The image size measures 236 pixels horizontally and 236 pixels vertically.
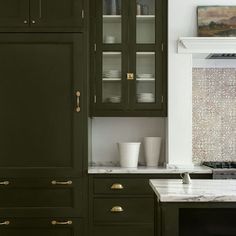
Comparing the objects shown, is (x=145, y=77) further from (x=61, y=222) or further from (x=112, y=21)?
(x=61, y=222)

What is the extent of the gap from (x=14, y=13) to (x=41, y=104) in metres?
0.78

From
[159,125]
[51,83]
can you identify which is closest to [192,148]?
[159,125]

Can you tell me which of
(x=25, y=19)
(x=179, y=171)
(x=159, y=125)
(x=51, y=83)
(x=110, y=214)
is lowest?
(x=110, y=214)

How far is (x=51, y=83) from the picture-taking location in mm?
4141

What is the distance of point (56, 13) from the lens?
4.15 meters

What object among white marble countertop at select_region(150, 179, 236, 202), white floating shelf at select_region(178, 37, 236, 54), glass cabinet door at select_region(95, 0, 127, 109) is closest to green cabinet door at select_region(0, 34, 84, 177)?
glass cabinet door at select_region(95, 0, 127, 109)

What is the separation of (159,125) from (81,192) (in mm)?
1064

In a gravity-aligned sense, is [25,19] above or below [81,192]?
above

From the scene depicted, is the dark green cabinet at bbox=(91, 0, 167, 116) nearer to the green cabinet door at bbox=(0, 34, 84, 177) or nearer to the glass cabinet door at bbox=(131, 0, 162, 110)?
the glass cabinet door at bbox=(131, 0, 162, 110)

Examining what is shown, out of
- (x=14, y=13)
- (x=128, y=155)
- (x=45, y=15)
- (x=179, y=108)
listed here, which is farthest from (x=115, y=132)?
(x=14, y=13)

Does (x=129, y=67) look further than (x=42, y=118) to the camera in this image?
Yes

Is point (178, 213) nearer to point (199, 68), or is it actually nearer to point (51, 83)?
point (51, 83)

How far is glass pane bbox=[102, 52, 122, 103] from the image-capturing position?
440cm

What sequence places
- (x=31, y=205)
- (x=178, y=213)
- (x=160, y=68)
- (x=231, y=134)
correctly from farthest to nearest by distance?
(x=231, y=134), (x=160, y=68), (x=31, y=205), (x=178, y=213)
